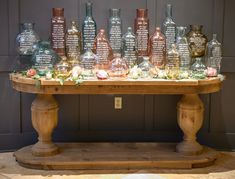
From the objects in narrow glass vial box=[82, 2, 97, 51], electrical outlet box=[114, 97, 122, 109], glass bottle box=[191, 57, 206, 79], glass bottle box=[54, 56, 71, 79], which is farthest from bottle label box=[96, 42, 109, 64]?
glass bottle box=[191, 57, 206, 79]

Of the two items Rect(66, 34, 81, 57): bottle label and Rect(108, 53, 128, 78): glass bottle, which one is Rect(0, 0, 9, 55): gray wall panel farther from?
Rect(108, 53, 128, 78): glass bottle

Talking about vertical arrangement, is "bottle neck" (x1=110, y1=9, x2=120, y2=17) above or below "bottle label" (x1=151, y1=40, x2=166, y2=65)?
above

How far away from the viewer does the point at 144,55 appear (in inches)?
150

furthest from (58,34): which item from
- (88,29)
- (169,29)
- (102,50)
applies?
(169,29)

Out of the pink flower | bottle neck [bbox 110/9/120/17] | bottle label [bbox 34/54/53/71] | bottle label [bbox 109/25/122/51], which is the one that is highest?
bottle neck [bbox 110/9/120/17]

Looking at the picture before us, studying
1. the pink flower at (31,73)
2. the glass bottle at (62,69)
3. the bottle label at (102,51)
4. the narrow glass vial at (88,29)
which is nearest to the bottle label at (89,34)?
the narrow glass vial at (88,29)

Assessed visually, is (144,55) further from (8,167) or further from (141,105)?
(8,167)

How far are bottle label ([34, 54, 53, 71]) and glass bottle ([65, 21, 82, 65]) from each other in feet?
0.68

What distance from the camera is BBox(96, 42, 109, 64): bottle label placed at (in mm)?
3695

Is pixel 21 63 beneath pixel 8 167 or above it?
above

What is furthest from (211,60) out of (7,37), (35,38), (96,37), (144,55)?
(7,37)

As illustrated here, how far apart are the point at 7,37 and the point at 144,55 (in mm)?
1167

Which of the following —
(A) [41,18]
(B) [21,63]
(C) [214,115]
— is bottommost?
(C) [214,115]

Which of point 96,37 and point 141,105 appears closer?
point 96,37
